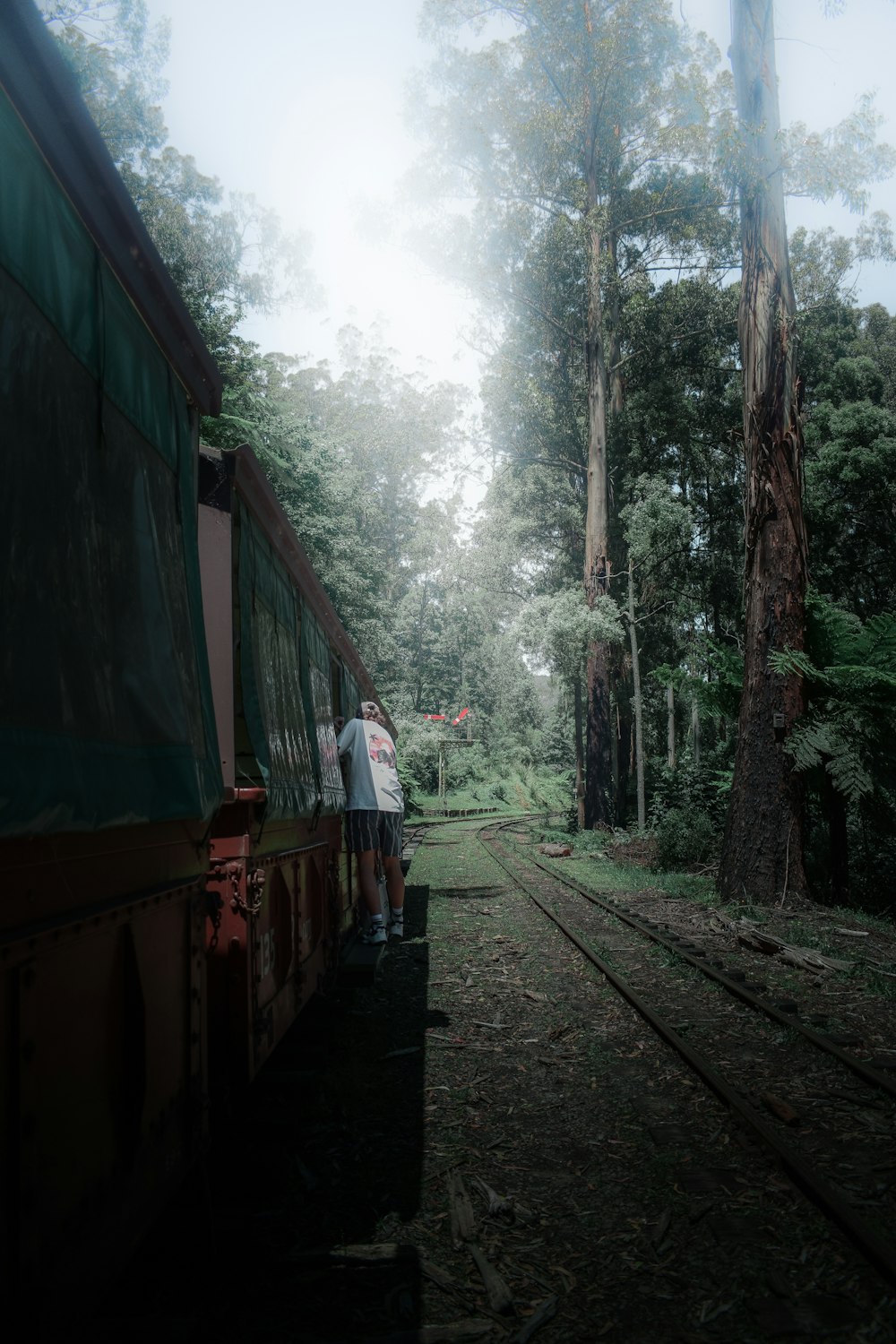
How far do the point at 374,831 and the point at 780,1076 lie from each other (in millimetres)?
3429

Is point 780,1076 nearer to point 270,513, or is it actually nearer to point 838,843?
point 270,513

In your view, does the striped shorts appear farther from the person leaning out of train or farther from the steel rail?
the steel rail

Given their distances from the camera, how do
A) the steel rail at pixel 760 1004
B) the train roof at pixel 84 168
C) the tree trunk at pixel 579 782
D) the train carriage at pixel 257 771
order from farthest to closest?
the tree trunk at pixel 579 782 < the steel rail at pixel 760 1004 < the train carriage at pixel 257 771 < the train roof at pixel 84 168

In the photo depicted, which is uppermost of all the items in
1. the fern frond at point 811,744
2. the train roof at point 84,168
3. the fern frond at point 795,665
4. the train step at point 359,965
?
the train roof at point 84,168

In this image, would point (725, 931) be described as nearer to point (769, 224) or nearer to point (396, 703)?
point (769, 224)

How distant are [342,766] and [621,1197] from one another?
4.38 m

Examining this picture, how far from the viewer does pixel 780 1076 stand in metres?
4.69

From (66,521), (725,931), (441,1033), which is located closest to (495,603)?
(725,931)

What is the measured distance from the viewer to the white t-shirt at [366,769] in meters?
6.89

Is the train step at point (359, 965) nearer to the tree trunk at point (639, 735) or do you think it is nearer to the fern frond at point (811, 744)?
the fern frond at point (811, 744)

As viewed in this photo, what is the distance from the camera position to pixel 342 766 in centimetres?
730

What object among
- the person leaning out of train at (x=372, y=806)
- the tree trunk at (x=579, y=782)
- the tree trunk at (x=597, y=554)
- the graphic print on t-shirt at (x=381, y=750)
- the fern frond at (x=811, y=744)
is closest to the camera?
the person leaning out of train at (x=372, y=806)

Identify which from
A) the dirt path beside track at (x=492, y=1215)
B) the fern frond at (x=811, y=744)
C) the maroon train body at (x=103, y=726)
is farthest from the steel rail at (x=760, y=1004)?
the maroon train body at (x=103, y=726)

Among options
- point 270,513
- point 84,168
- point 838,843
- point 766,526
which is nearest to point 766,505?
point 766,526
